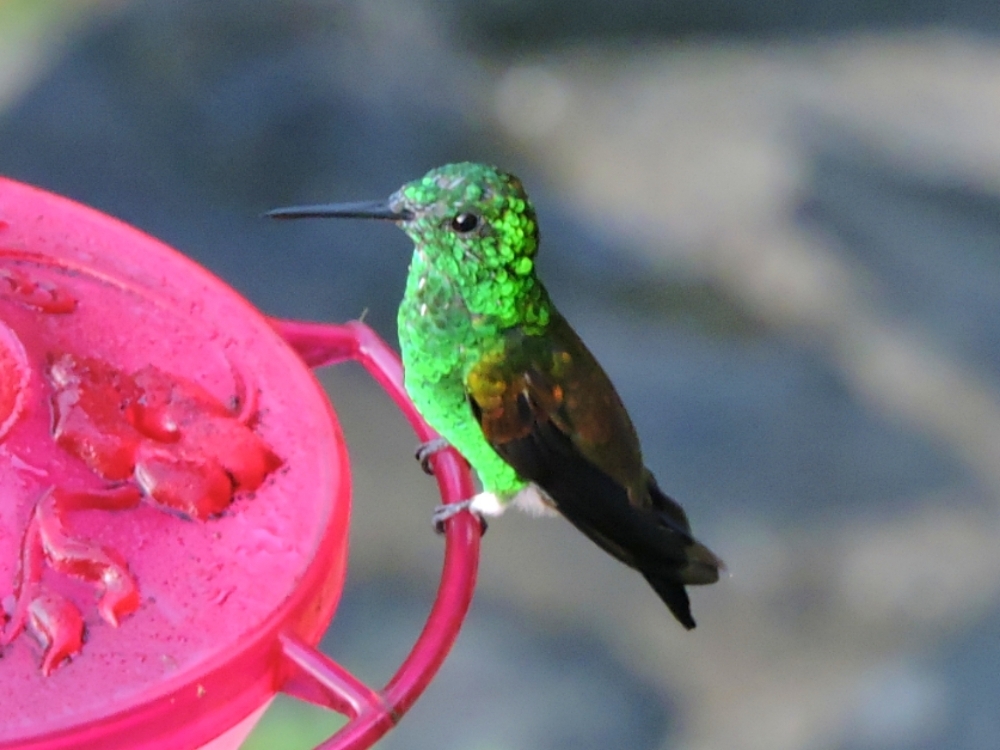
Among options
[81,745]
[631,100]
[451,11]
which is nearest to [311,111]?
[451,11]

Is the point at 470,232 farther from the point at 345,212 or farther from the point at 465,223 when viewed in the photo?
the point at 345,212

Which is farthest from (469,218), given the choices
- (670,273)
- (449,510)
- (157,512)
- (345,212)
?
(670,273)

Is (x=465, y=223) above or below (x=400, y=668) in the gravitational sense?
above

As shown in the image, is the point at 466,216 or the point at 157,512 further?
the point at 466,216

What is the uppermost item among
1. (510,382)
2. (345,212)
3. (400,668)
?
(345,212)

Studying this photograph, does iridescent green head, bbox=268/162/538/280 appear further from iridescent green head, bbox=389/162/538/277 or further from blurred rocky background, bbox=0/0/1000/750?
blurred rocky background, bbox=0/0/1000/750

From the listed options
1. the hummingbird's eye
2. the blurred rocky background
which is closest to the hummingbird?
the hummingbird's eye

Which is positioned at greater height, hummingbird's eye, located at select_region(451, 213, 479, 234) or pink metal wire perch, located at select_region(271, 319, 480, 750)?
hummingbird's eye, located at select_region(451, 213, 479, 234)

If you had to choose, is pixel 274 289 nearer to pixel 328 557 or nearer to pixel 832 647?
pixel 832 647
